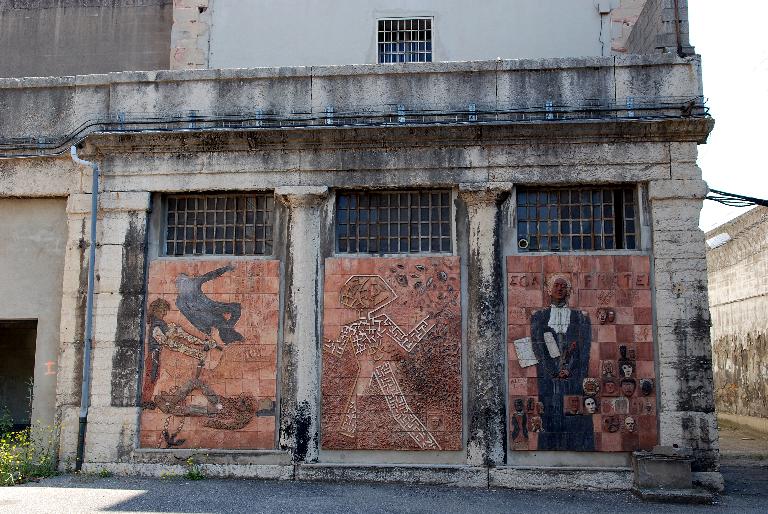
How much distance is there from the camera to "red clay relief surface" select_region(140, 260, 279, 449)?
10.9 metres

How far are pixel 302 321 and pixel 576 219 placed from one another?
4.25 m

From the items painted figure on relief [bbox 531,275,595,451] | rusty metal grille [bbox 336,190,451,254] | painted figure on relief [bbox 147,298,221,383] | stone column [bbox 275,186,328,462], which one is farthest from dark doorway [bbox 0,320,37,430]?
painted figure on relief [bbox 531,275,595,451]

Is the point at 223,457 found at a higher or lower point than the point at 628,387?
lower

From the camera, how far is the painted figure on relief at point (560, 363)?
34.2 feet

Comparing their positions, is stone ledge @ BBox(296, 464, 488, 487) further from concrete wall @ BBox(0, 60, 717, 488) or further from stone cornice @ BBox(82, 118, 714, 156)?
stone cornice @ BBox(82, 118, 714, 156)

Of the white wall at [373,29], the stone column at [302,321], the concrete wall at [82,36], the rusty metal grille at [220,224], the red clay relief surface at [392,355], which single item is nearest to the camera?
the red clay relief surface at [392,355]

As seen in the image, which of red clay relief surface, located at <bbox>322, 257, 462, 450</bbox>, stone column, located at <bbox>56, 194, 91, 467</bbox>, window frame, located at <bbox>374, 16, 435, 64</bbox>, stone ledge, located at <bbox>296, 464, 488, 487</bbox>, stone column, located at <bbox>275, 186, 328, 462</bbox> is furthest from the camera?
window frame, located at <bbox>374, 16, 435, 64</bbox>

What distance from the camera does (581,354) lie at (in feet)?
34.7

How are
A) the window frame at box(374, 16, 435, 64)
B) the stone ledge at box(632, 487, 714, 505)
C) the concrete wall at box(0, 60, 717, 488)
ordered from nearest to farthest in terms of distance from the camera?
the stone ledge at box(632, 487, 714, 505), the concrete wall at box(0, 60, 717, 488), the window frame at box(374, 16, 435, 64)

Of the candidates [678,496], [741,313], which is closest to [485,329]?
[678,496]

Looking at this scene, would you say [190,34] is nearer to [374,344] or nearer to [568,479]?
[374,344]

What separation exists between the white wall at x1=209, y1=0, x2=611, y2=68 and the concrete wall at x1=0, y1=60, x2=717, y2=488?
2.92 metres

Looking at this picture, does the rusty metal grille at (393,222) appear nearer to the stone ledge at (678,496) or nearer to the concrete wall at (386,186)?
the concrete wall at (386,186)

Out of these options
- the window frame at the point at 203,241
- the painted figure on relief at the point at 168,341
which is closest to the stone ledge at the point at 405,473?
the painted figure on relief at the point at 168,341
